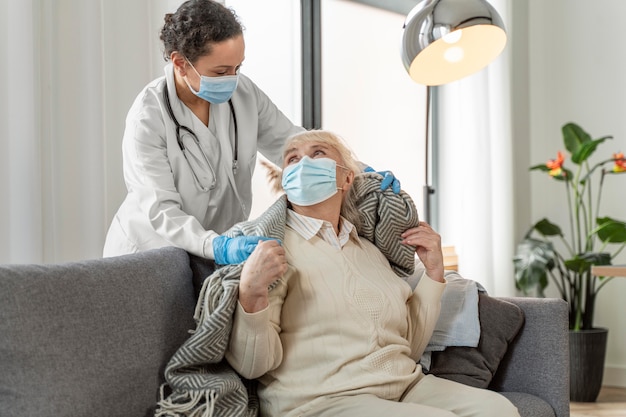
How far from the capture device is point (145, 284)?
5.55 ft

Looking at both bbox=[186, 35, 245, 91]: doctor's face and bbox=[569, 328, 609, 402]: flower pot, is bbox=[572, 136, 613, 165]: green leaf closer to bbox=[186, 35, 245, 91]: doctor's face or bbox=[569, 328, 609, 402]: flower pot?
bbox=[569, 328, 609, 402]: flower pot

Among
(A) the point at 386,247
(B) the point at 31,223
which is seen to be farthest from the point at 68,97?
(A) the point at 386,247

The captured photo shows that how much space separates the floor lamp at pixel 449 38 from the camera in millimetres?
2041

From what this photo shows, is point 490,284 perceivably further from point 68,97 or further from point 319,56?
point 68,97

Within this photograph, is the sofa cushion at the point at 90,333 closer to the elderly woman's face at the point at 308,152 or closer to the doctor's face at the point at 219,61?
the elderly woman's face at the point at 308,152

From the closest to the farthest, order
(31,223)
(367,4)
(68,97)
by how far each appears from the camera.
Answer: (31,223) → (68,97) → (367,4)

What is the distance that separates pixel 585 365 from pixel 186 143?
2567mm

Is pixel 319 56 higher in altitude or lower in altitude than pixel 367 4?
lower

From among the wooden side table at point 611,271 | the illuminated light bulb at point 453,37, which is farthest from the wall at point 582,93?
the illuminated light bulb at point 453,37

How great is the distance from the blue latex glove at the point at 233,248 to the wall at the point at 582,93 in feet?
9.86

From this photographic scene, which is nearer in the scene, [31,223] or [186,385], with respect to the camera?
[186,385]

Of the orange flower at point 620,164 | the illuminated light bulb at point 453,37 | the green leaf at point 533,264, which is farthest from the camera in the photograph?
the green leaf at point 533,264

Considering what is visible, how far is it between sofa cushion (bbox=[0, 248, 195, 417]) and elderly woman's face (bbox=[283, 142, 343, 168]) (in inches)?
14.5

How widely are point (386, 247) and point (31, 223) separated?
882 millimetres
